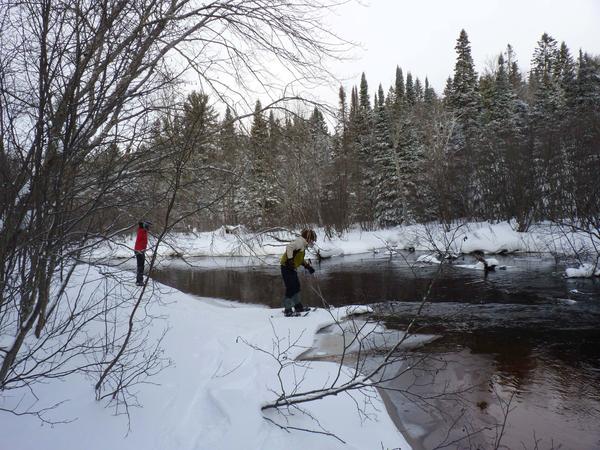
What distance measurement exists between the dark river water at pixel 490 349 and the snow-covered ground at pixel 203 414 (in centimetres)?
98

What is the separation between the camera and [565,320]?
8.28 metres

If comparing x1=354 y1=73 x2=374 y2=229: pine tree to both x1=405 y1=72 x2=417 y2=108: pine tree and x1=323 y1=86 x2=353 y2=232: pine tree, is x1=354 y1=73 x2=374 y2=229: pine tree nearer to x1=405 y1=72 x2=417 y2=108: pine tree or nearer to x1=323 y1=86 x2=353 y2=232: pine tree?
x1=323 y1=86 x2=353 y2=232: pine tree

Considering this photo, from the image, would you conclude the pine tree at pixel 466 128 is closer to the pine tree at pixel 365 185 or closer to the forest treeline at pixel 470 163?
the forest treeline at pixel 470 163

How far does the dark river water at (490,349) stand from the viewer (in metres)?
4.34

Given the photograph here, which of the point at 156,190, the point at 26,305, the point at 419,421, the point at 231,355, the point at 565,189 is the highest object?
the point at 565,189

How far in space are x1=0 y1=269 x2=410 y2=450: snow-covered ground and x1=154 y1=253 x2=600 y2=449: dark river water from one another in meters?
0.98

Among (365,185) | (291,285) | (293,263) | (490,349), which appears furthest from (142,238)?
(365,185)

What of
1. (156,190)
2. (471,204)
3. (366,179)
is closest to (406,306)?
(156,190)

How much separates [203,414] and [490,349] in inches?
212

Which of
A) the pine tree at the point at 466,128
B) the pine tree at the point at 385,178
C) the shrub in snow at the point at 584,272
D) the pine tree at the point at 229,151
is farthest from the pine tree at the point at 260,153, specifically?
the pine tree at the point at 385,178

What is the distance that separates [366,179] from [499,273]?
22401 millimetres

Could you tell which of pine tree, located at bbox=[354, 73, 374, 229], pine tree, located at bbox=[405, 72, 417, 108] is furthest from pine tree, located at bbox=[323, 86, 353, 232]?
pine tree, located at bbox=[405, 72, 417, 108]

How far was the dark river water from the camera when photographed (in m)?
4.34

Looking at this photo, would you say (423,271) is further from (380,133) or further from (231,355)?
(380,133)
